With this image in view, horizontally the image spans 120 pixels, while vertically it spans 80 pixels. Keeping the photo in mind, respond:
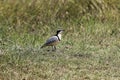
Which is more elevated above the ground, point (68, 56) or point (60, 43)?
point (60, 43)

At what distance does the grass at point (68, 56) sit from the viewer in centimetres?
819

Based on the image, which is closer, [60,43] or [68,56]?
[68,56]

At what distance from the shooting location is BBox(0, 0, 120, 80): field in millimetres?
8344

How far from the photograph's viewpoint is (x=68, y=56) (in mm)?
9516

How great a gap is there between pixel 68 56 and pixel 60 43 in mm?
1011

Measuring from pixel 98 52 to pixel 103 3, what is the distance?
9.50 feet

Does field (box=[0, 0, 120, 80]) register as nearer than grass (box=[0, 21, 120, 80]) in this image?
No

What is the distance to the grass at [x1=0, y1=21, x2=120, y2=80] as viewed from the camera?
8188 mm

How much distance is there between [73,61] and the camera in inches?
360

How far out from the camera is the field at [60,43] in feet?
27.4

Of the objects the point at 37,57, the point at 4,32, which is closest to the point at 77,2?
the point at 4,32

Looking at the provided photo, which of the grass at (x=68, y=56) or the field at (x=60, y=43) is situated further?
the field at (x=60, y=43)

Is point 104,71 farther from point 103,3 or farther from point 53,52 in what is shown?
point 103,3

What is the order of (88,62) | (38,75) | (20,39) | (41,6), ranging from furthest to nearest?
1. (41,6)
2. (20,39)
3. (88,62)
4. (38,75)
